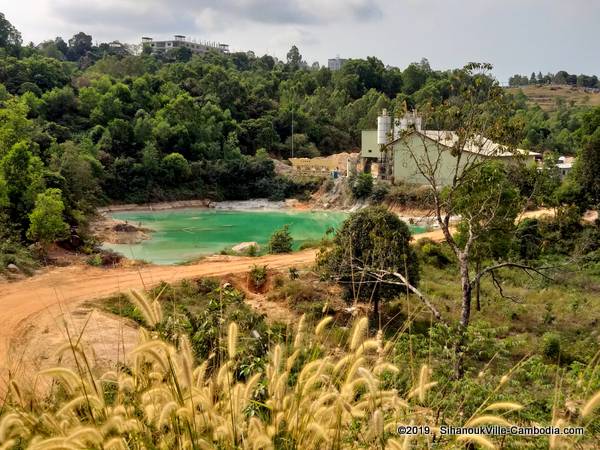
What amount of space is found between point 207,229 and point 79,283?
15.6 metres

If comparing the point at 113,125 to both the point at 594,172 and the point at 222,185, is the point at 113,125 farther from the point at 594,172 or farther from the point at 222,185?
the point at 594,172

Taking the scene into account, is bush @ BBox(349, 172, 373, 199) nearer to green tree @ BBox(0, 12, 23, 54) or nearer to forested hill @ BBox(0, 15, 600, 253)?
forested hill @ BBox(0, 15, 600, 253)

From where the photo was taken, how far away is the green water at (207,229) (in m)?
22.1

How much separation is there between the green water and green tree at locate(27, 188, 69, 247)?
3.84 m

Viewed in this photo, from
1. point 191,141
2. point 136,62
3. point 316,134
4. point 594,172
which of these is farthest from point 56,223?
point 136,62

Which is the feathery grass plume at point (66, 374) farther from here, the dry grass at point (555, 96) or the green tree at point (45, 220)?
the dry grass at point (555, 96)

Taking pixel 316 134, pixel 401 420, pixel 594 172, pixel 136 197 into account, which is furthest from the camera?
pixel 316 134

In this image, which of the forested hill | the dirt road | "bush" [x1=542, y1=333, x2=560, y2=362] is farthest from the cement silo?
"bush" [x1=542, y1=333, x2=560, y2=362]

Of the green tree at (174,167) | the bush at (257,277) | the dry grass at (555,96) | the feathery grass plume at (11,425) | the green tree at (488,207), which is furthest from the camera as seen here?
the dry grass at (555,96)

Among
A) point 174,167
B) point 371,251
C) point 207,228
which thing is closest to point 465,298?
point 371,251

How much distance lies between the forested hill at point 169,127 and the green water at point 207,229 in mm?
2831

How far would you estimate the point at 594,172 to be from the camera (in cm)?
2086

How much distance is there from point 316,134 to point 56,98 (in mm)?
22418

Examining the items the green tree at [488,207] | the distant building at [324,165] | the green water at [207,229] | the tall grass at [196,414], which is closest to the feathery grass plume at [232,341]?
the tall grass at [196,414]
